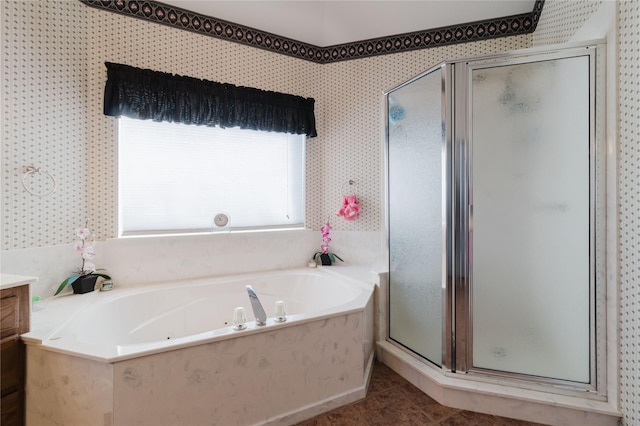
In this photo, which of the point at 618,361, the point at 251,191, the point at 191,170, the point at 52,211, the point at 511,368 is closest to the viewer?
the point at 618,361

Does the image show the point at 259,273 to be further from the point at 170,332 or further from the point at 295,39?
the point at 295,39

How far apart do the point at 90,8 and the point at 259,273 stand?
7.54ft

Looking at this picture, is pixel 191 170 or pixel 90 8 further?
pixel 191 170

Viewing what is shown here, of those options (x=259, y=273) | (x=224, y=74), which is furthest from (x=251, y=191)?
(x=224, y=74)

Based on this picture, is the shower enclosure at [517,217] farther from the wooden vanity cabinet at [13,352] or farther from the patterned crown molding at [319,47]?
the wooden vanity cabinet at [13,352]

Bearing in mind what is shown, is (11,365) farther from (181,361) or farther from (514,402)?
(514,402)

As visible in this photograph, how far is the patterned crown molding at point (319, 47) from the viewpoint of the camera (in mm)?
2150

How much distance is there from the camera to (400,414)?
5.27ft

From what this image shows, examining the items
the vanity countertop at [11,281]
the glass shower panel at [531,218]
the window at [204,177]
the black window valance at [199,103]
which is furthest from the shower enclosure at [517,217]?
the vanity countertop at [11,281]

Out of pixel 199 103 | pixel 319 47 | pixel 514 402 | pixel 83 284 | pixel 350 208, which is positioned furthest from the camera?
pixel 319 47

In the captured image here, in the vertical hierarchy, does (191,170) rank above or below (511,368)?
above

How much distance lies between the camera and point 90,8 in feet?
6.55

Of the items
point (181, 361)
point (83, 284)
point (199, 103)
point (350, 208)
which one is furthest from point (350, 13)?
point (83, 284)

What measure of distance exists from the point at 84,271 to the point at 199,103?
1.45 meters
